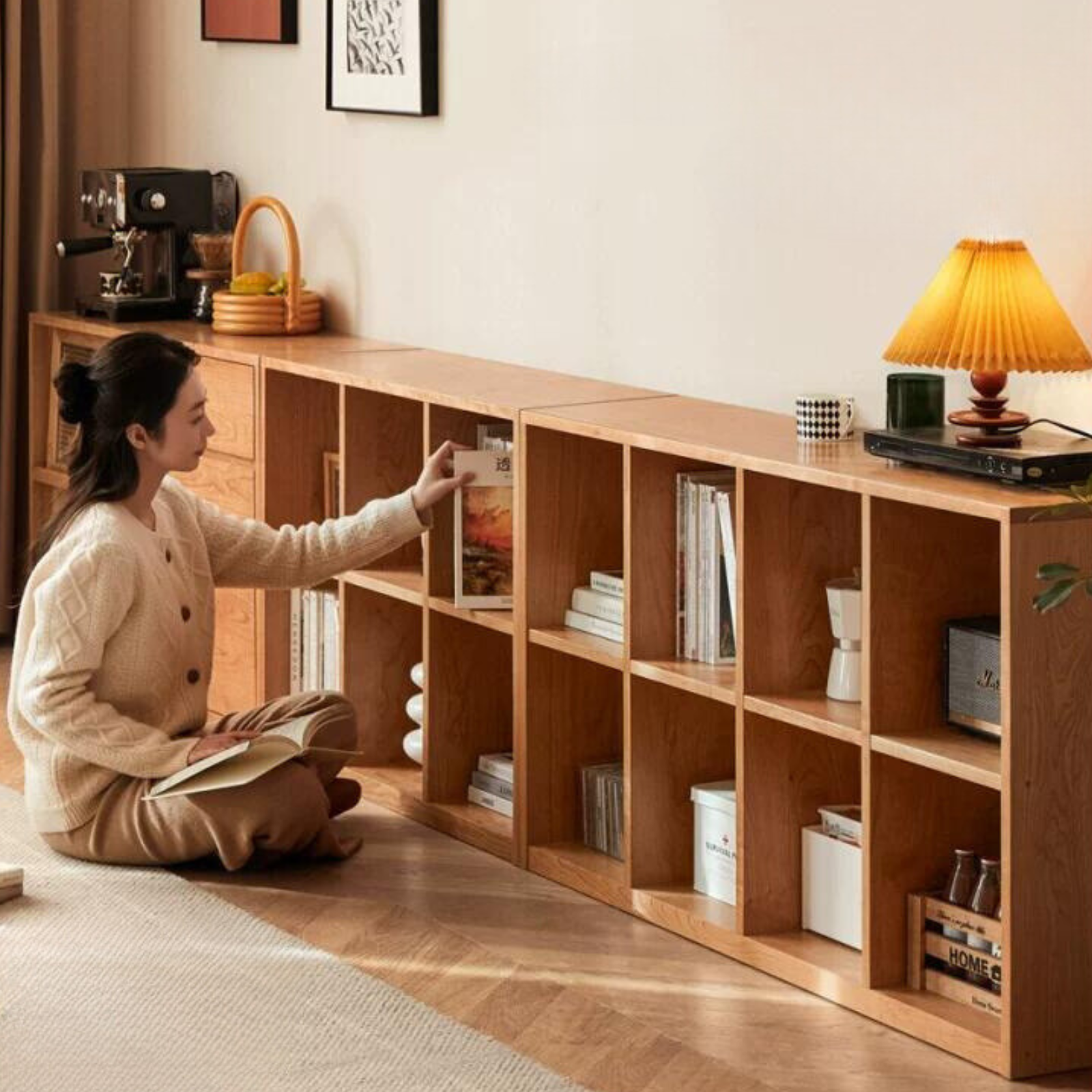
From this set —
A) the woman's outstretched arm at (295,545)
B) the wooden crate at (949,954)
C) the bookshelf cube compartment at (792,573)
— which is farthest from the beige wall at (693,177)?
the wooden crate at (949,954)

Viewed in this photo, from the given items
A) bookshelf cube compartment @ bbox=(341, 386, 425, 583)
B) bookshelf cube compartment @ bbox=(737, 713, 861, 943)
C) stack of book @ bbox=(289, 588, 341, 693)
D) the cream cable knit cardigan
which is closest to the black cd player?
bookshelf cube compartment @ bbox=(737, 713, 861, 943)

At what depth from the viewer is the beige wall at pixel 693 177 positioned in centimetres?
315

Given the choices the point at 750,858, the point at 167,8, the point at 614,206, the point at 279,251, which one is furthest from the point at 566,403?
the point at 167,8

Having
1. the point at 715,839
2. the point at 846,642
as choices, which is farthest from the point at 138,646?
the point at 846,642

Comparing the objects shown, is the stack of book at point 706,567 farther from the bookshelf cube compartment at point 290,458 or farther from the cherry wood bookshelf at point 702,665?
the bookshelf cube compartment at point 290,458

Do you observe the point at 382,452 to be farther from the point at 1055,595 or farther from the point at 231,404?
the point at 1055,595

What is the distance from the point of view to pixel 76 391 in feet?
12.3

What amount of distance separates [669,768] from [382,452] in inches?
39.2

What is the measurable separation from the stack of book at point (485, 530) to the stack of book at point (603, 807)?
Result: 33 cm

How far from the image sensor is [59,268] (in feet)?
18.1

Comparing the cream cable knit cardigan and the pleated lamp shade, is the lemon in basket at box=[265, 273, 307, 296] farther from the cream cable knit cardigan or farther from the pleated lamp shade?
the pleated lamp shade

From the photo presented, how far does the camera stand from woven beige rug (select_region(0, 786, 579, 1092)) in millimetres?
2869

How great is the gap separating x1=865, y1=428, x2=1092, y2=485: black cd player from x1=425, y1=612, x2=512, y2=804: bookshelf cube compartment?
116 centimetres

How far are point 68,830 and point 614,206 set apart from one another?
1.46 m
